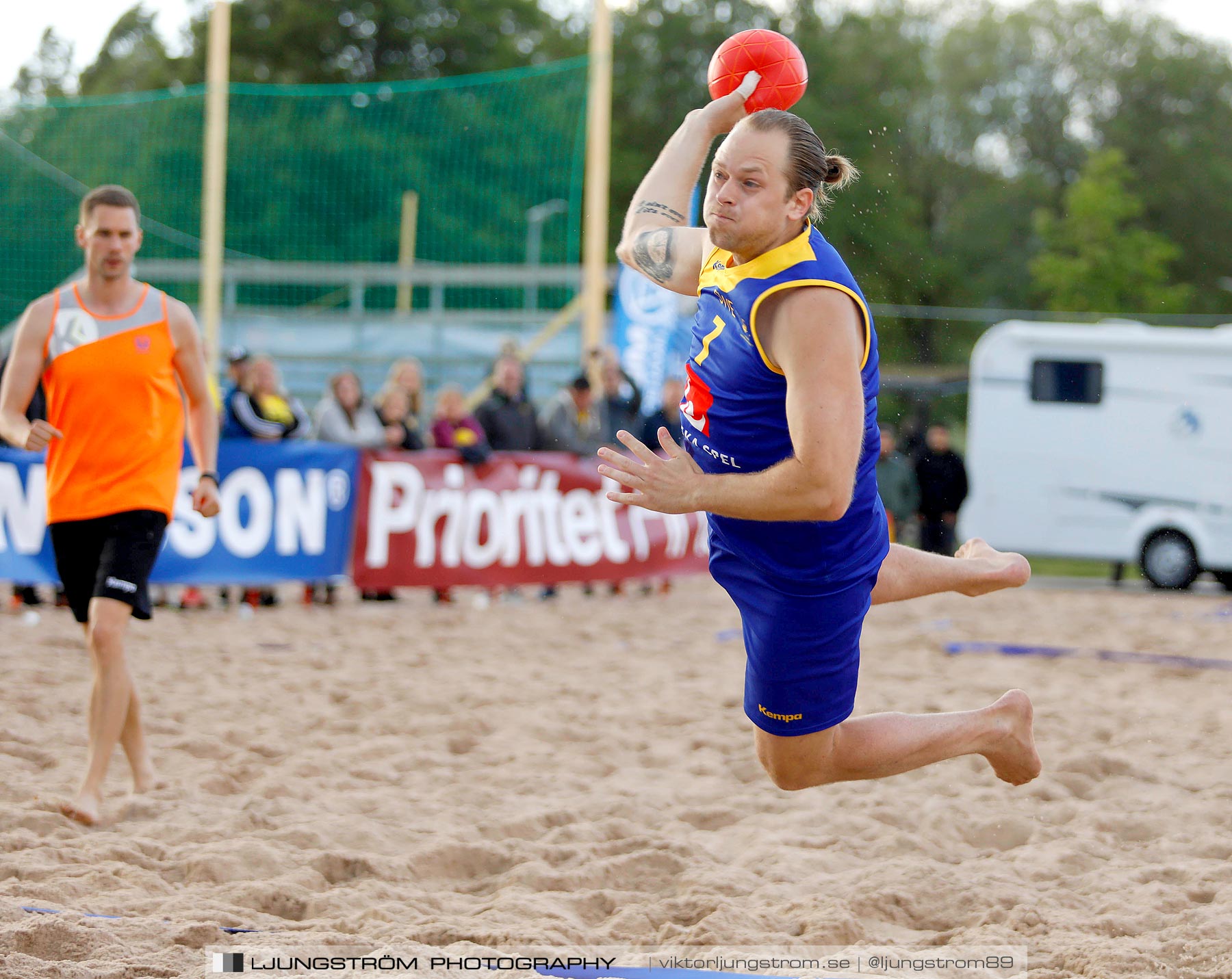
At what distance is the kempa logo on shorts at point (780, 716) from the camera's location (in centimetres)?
309

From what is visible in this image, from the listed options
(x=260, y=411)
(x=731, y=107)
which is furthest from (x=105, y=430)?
(x=260, y=411)

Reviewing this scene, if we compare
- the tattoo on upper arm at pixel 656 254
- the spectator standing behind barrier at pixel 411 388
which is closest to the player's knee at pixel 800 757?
the tattoo on upper arm at pixel 656 254

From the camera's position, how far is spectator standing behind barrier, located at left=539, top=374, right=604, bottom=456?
1070 cm

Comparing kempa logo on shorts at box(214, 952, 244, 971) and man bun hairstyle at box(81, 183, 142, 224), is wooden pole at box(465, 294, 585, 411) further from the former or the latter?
kempa logo on shorts at box(214, 952, 244, 971)

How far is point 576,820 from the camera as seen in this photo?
4.25 metres

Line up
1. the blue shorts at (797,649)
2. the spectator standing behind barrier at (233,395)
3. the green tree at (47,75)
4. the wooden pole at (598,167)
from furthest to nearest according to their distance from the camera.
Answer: the green tree at (47,75)
the wooden pole at (598,167)
the spectator standing behind barrier at (233,395)
the blue shorts at (797,649)

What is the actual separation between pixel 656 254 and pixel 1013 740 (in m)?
1.56

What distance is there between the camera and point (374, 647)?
7.88 m

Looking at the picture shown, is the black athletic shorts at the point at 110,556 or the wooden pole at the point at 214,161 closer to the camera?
the black athletic shorts at the point at 110,556

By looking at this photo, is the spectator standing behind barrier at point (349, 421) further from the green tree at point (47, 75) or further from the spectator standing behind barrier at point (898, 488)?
the green tree at point (47, 75)

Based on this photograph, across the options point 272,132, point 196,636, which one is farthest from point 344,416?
point 272,132

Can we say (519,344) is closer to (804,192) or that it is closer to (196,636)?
(196,636)

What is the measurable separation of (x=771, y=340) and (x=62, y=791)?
300 centimetres

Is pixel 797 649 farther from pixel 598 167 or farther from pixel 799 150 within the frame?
pixel 598 167
